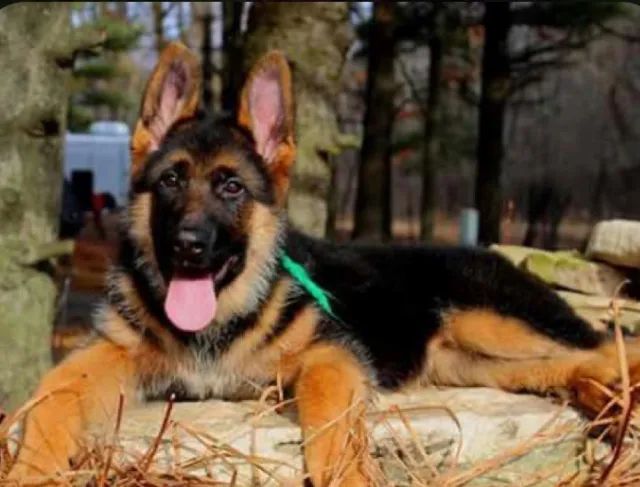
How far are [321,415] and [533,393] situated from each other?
1.31 metres

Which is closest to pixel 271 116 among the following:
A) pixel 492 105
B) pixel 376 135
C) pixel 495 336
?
pixel 495 336

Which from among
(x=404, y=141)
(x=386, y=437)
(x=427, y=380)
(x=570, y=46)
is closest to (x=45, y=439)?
(x=386, y=437)

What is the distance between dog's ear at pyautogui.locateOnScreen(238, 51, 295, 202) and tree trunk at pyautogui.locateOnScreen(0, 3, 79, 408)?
1.54 meters

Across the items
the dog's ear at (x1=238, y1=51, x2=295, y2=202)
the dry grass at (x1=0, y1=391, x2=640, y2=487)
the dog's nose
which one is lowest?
the dry grass at (x1=0, y1=391, x2=640, y2=487)

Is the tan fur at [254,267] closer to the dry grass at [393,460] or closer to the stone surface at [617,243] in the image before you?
the dry grass at [393,460]

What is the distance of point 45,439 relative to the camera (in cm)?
369

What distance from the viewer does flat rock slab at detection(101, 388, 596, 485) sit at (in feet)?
12.1

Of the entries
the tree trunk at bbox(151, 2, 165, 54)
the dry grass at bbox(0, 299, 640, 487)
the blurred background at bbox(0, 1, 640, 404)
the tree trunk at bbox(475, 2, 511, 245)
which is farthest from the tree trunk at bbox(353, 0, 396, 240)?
the dry grass at bbox(0, 299, 640, 487)

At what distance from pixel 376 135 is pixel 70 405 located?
1605 centimetres

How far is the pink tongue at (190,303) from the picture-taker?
4312 mm

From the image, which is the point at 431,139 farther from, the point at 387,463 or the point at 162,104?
the point at 387,463

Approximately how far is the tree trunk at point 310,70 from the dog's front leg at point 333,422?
16.1 ft

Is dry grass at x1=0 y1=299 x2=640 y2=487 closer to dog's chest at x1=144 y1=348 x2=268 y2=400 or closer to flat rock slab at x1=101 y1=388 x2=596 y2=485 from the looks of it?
flat rock slab at x1=101 y1=388 x2=596 y2=485

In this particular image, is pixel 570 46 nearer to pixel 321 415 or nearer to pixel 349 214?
pixel 321 415
